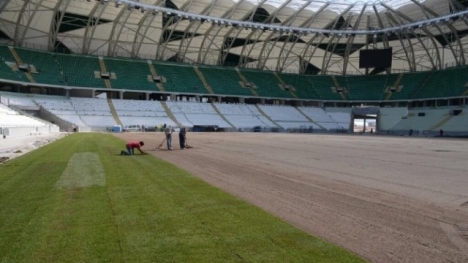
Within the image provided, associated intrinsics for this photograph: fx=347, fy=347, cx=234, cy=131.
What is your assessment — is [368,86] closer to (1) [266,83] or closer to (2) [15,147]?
(1) [266,83]

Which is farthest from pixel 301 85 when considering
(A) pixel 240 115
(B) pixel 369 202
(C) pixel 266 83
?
(B) pixel 369 202

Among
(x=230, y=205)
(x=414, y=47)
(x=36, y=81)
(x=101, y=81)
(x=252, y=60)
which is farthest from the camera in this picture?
(x=252, y=60)

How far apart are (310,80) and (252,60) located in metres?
15.4

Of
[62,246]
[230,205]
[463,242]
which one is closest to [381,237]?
[463,242]

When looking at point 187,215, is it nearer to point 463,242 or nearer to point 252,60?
point 463,242

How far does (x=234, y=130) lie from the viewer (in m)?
63.6

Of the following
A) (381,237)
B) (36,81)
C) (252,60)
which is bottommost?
(381,237)

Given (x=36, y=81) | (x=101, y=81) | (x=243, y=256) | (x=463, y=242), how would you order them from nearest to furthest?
1. (x=243, y=256)
2. (x=463, y=242)
3. (x=36, y=81)
4. (x=101, y=81)

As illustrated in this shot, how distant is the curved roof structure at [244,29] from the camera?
5528 cm

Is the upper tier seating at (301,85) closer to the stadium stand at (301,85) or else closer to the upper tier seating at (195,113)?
the stadium stand at (301,85)

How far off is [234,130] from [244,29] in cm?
2019

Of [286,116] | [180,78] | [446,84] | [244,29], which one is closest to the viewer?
[244,29]

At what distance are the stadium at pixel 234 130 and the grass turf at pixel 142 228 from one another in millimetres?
43

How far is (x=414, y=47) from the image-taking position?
2923 inches
